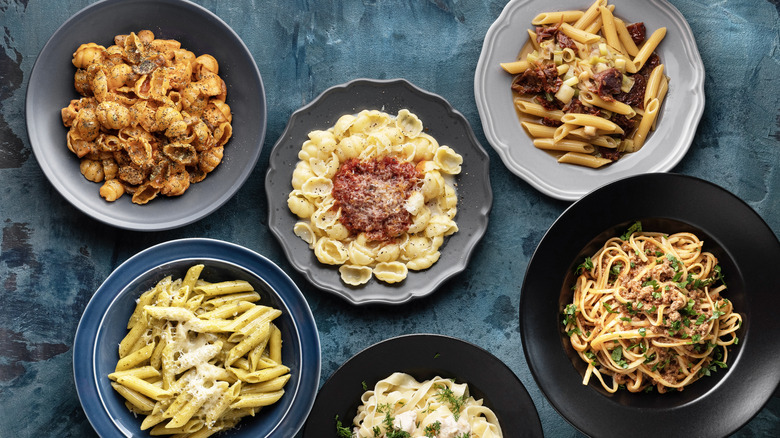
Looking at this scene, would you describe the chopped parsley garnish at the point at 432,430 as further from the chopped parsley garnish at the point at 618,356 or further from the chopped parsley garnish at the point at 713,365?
the chopped parsley garnish at the point at 713,365

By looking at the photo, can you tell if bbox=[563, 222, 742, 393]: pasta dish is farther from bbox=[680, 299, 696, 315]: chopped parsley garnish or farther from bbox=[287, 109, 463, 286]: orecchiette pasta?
bbox=[287, 109, 463, 286]: orecchiette pasta

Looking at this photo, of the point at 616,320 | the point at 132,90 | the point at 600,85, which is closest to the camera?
the point at 616,320

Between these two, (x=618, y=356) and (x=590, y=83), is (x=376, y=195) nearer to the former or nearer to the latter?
(x=590, y=83)

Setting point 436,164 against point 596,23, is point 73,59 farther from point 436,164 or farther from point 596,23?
point 596,23

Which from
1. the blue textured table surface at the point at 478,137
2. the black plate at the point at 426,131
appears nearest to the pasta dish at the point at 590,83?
the blue textured table surface at the point at 478,137

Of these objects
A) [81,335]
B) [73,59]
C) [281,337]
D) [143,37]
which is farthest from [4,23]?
[281,337]

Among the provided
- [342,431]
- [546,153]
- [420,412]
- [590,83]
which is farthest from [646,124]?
[342,431]

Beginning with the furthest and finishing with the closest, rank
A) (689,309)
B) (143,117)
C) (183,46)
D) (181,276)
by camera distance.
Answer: (183,46) → (181,276) → (143,117) → (689,309)
